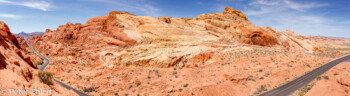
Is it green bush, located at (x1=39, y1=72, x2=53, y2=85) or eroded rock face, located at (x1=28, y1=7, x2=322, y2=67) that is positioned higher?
eroded rock face, located at (x1=28, y1=7, x2=322, y2=67)

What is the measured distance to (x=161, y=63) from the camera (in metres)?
30.9

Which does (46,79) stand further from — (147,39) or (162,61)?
(147,39)

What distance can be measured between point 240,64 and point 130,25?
29851 mm

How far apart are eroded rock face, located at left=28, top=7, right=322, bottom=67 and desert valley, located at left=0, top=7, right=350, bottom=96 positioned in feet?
0.59

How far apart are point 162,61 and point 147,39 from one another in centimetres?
1215

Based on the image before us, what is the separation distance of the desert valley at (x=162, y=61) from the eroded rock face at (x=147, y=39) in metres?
0.18

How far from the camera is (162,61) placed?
3100cm

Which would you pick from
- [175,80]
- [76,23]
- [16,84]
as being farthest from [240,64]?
[76,23]

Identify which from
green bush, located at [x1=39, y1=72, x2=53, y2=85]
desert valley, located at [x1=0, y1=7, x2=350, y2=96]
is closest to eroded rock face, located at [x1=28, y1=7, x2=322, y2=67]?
desert valley, located at [x1=0, y1=7, x2=350, y2=96]

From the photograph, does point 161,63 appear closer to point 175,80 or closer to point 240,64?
point 175,80

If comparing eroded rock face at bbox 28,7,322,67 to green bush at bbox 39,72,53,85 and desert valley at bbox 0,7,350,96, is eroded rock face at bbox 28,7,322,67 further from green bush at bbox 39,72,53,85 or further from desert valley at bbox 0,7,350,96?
green bush at bbox 39,72,53,85

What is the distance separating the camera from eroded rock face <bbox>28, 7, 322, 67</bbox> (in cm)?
3306

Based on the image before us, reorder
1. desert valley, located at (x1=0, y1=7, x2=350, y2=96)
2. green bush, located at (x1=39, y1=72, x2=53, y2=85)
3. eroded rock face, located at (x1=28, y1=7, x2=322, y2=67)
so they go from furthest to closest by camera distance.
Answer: eroded rock face, located at (x1=28, y1=7, x2=322, y2=67) → desert valley, located at (x1=0, y1=7, x2=350, y2=96) → green bush, located at (x1=39, y1=72, x2=53, y2=85)

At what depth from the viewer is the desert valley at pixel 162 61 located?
1146cm
